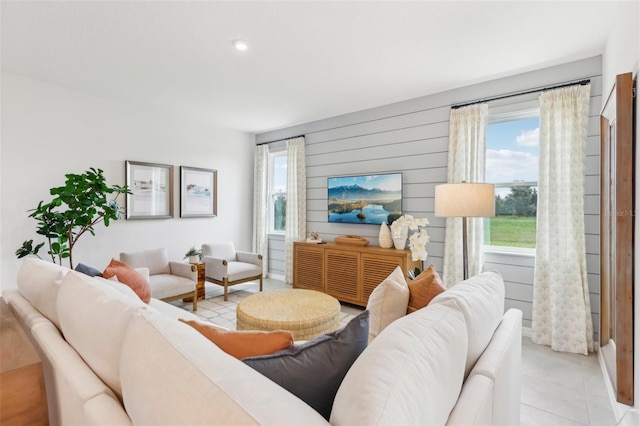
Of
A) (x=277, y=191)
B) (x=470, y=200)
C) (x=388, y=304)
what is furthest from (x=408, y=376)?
(x=277, y=191)

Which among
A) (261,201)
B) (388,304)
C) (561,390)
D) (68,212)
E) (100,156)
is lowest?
(561,390)

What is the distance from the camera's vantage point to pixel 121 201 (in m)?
4.07

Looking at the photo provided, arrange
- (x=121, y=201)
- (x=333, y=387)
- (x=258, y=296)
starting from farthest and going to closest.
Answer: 1. (x=121, y=201)
2. (x=258, y=296)
3. (x=333, y=387)

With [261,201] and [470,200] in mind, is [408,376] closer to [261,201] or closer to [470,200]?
[470,200]

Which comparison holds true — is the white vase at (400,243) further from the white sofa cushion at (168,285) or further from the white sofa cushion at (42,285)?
the white sofa cushion at (42,285)

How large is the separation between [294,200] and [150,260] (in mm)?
2236

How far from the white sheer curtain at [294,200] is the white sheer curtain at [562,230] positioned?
10.2ft

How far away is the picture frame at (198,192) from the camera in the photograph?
4723 mm

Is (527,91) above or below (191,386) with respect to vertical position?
above

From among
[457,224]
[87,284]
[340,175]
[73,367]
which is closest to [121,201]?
[340,175]

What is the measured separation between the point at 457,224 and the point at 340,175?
1.82 meters

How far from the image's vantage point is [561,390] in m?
2.21

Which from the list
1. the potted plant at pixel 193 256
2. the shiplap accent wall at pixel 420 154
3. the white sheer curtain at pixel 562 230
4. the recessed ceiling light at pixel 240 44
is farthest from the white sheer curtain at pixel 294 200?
the white sheer curtain at pixel 562 230

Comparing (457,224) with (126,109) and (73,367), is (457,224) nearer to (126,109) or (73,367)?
(73,367)
